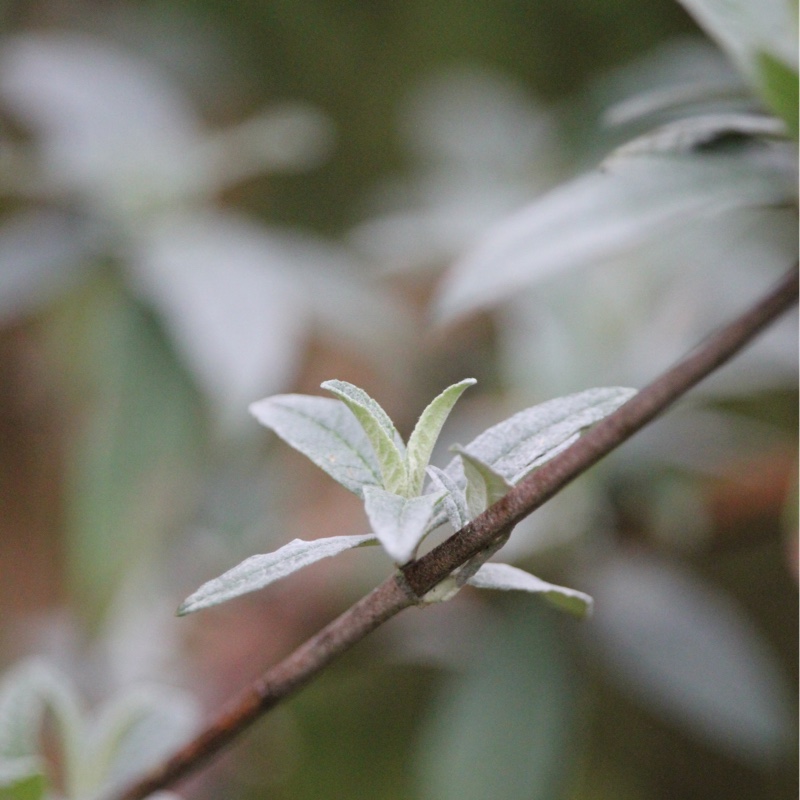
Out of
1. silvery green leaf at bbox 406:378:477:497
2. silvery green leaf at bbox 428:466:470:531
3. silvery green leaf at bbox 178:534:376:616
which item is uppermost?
silvery green leaf at bbox 406:378:477:497

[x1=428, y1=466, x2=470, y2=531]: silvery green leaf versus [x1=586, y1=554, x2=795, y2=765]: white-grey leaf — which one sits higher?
[x1=428, y1=466, x2=470, y2=531]: silvery green leaf

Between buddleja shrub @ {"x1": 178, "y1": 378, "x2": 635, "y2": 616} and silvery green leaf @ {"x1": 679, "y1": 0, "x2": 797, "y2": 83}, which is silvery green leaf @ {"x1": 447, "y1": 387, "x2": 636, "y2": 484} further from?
silvery green leaf @ {"x1": 679, "y1": 0, "x2": 797, "y2": 83}

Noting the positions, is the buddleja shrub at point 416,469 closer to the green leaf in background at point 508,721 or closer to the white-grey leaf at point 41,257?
the green leaf in background at point 508,721

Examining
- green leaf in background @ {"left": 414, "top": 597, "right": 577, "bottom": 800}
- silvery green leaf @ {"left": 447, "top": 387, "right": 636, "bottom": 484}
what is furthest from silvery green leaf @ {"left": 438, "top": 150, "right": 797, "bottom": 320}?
green leaf in background @ {"left": 414, "top": 597, "right": 577, "bottom": 800}

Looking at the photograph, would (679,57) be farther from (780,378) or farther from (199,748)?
(199,748)

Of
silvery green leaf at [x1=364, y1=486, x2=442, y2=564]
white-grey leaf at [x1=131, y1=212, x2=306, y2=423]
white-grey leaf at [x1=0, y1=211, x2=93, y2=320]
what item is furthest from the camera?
white-grey leaf at [x1=0, y1=211, x2=93, y2=320]

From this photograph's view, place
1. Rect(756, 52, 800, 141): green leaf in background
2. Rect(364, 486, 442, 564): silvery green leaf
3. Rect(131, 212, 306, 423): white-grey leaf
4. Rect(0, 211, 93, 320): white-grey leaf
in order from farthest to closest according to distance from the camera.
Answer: Rect(0, 211, 93, 320): white-grey leaf → Rect(131, 212, 306, 423): white-grey leaf → Rect(756, 52, 800, 141): green leaf in background → Rect(364, 486, 442, 564): silvery green leaf

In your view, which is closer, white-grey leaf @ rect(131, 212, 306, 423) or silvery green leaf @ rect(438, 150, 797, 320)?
silvery green leaf @ rect(438, 150, 797, 320)
